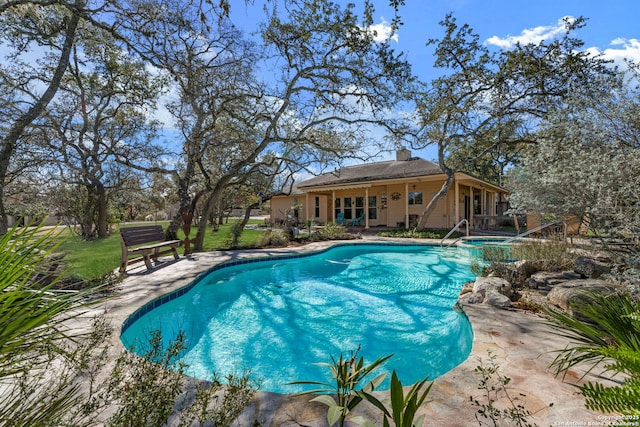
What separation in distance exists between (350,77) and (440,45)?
4992 mm

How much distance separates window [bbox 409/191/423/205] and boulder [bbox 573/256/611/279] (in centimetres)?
1320

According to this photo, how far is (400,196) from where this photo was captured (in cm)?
1927

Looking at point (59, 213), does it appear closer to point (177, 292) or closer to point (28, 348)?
point (177, 292)

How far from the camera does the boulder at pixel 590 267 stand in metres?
5.20

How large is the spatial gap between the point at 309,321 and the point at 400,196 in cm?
1530

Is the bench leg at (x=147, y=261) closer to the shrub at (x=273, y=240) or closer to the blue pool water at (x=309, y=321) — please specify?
the blue pool water at (x=309, y=321)

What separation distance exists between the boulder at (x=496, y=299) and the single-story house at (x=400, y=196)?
10987 millimetres

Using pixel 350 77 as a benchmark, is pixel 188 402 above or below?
below

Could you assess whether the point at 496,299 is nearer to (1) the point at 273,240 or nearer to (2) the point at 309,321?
Answer: (2) the point at 309,321

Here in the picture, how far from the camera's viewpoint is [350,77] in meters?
10.5

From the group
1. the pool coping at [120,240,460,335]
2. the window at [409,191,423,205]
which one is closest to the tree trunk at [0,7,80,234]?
the pool coping at [120,240,460,335]

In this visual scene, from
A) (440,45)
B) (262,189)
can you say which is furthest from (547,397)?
(262,189)

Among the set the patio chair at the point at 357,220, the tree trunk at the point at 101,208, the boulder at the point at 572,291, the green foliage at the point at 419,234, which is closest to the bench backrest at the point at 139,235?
the tree trunk at the point at 101,208

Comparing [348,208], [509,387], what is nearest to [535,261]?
[509,387]
